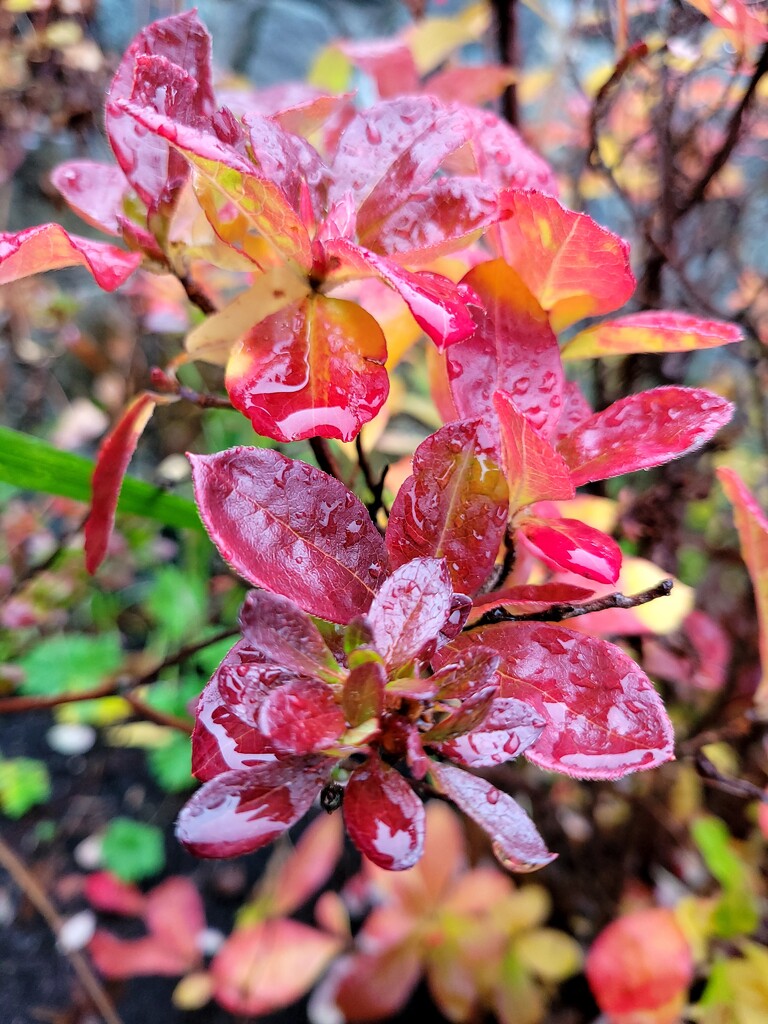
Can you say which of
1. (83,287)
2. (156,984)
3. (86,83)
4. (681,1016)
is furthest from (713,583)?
(83,287)

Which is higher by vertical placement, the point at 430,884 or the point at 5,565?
the point at 5,565

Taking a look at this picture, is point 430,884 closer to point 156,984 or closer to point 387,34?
point 156,984

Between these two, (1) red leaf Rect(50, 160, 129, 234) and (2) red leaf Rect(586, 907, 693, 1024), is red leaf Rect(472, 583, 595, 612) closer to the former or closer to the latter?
(1) red leaf Rect(50, 160, 129, 234)

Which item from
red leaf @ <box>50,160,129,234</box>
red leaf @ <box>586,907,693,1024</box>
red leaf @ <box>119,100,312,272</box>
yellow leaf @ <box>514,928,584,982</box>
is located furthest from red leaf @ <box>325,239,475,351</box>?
yellow leaf @ <box>514,928,584,982</box>

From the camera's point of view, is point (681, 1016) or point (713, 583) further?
point (713, 583)

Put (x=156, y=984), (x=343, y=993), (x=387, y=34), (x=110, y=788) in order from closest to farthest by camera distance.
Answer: (x=343, y=993) < (x=156, y=984) < (x=110, y=788) < (x=387, y=34)

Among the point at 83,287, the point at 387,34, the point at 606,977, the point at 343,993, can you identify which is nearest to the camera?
the point at 606,977

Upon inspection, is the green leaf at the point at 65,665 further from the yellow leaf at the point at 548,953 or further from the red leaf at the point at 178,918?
the yellow leaf at the point at 548,953

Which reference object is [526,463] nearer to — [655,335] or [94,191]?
[655,335]
